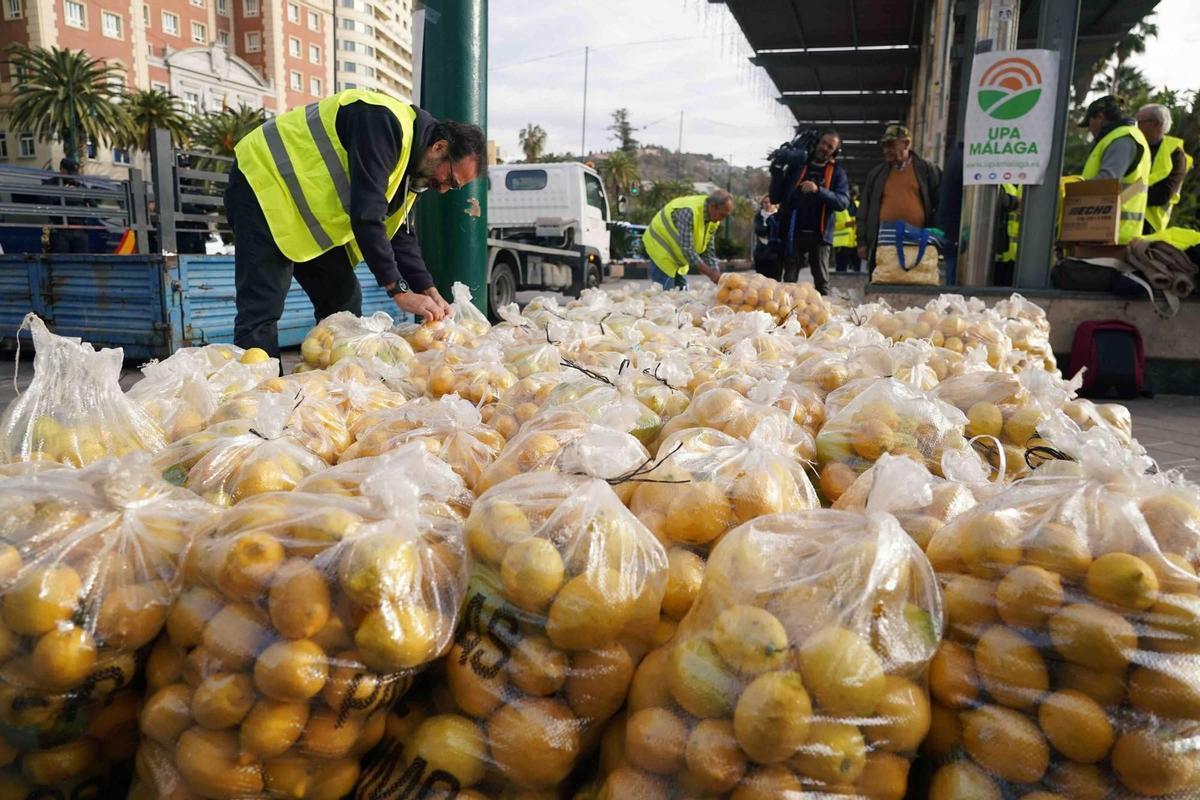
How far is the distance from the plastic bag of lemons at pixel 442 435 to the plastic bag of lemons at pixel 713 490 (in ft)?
1.44

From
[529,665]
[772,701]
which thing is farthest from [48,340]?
[772,701]

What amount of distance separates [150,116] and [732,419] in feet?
155

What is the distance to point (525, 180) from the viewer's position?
651 inches

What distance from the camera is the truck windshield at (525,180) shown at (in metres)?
16.4

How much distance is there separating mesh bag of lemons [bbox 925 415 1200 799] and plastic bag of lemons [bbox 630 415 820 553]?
35 centimetres

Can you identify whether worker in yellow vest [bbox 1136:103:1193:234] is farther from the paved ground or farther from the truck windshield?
the truck windshield

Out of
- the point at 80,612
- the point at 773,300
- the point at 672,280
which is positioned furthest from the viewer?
the point at 672,280

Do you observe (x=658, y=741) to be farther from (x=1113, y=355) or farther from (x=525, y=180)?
(x=525, y=180)

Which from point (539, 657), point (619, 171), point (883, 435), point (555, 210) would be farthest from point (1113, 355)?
point (619, 171)

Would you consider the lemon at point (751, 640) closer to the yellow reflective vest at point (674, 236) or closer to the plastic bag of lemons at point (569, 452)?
the plastic bag of lemons at point (569, 452)

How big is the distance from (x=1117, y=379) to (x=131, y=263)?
8610 millimetres

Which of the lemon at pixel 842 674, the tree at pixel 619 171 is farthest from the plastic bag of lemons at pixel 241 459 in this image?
the tree at pixel 619 171

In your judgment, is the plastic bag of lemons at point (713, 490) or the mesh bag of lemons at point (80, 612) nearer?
the mesh bag of lemons at point (80, 612)

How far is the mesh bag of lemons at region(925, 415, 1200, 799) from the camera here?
3.23 feet
